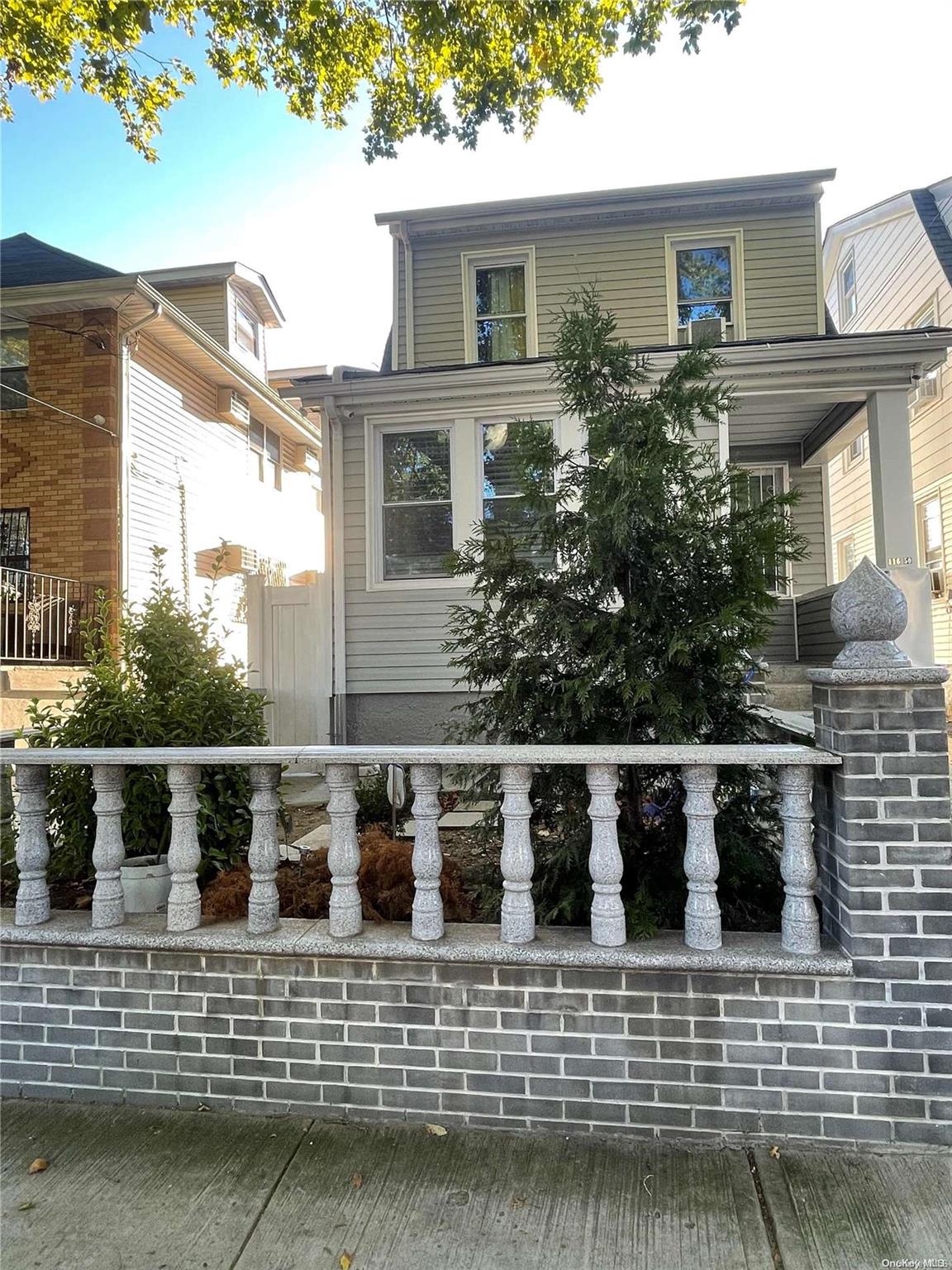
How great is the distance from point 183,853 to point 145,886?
0.39 metres

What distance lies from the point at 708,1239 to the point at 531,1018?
23.1 inches

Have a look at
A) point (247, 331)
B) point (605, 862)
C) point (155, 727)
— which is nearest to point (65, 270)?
point (247, 331)

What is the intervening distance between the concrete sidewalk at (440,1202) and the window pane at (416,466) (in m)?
5.67

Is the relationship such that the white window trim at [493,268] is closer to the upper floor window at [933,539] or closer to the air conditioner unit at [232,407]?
the air conditioner unit at [232,407]

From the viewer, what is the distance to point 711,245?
8039 millimetres

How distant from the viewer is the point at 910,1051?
1.75m

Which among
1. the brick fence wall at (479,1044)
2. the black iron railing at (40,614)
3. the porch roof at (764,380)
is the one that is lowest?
the brick fence wall at (479,1044)

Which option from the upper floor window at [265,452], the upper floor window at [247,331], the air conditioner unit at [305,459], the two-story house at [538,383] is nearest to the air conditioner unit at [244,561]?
the upper floor window at [265,452]

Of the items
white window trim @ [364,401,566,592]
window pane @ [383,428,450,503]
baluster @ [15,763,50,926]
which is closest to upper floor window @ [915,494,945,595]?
white window trim @ [364,401,566,592]

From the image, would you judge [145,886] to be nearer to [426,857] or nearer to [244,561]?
[426,857]

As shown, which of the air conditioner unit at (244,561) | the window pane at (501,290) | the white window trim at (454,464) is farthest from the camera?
the air conditioner unit at (244,561)

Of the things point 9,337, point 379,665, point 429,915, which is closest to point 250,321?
point 9,337

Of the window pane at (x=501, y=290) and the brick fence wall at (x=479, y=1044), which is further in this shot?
the window pane at (x=501, y=290)

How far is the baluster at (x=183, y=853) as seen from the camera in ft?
6.84
